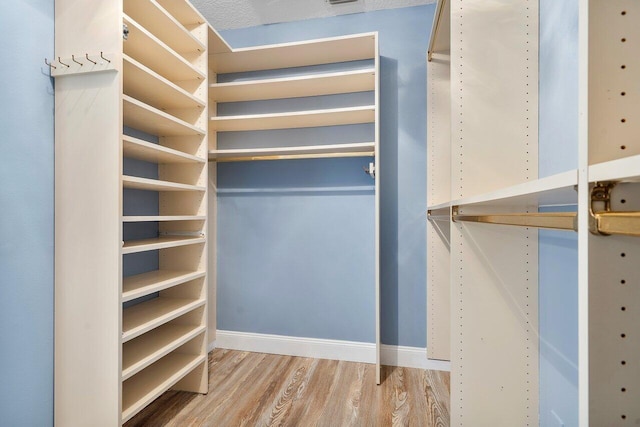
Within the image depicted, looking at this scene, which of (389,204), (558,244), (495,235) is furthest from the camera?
(389,204)

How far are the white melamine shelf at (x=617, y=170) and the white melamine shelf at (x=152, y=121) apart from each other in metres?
1.56

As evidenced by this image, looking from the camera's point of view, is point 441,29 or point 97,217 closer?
point 97,217

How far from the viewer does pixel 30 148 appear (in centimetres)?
128

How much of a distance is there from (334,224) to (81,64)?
1.65 metres

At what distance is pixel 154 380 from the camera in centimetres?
160

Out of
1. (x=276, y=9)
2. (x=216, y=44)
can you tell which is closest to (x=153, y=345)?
(x=216, y=44)

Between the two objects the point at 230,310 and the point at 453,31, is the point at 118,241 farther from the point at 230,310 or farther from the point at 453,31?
the point at 453,31

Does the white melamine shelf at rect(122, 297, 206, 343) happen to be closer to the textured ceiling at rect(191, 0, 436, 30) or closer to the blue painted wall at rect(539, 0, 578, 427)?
the blue painted wall at rect(539, 0, 578, 427)

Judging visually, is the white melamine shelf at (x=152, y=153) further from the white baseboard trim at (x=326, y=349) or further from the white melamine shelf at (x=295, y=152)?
the white baseboard trim at (x=326, y=349)

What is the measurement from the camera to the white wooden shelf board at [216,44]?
1.99 m

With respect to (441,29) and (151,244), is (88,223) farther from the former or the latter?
(441,29)

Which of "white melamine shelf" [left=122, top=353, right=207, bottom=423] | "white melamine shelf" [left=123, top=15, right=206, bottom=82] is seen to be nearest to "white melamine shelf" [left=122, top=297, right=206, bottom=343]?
"white melamine shelf" [left=122, top=353, right=207, bottom=423]

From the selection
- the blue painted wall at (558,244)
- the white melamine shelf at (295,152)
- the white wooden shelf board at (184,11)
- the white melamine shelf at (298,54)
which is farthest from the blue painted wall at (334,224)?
the blue painted wall at (558,244)

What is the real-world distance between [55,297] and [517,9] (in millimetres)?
2206
